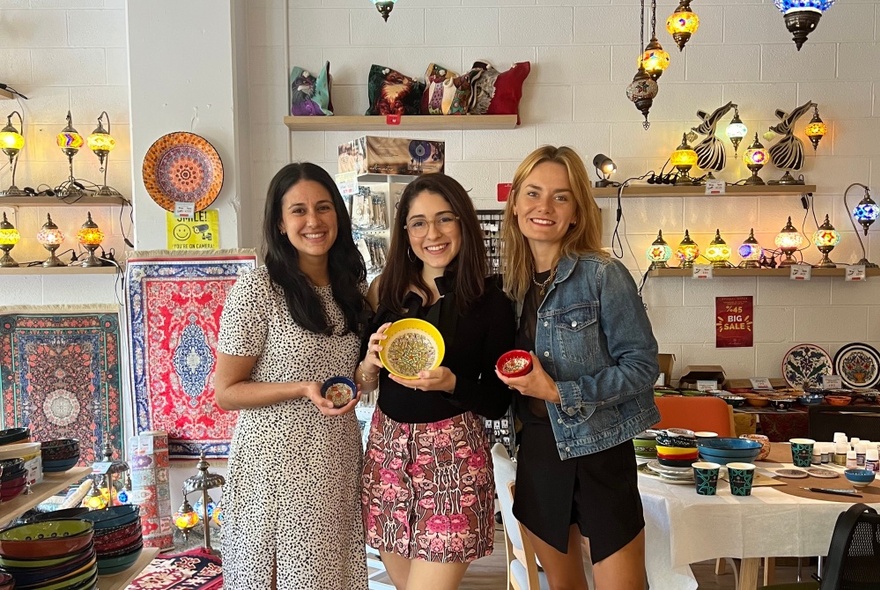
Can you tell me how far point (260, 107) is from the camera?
4254mm

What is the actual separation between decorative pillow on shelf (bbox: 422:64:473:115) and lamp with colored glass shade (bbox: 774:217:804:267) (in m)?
2.05

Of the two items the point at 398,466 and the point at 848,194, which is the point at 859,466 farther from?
the point at 848,194

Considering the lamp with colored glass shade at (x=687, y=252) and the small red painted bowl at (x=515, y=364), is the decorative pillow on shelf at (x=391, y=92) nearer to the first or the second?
the lamp with colored glass shade at (x=687, y=252)

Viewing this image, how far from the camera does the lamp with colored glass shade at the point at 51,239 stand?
13.1 feet

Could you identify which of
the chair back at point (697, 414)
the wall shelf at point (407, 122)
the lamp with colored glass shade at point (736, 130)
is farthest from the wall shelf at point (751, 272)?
the wall shelf at point (407, 122)

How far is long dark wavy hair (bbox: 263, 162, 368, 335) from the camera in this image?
1.81 metres

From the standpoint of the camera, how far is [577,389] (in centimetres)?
168

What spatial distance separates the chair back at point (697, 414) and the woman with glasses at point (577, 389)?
4.70 ft

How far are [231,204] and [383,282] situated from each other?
232 centimetres

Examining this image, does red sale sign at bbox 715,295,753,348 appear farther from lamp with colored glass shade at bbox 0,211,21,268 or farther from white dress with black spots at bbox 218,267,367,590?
lamp with colored glass shade at bbox 0,211,21,268

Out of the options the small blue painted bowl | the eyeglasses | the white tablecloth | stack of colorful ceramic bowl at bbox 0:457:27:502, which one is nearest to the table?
the white tablecloth

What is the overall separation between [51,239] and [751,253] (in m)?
4.15

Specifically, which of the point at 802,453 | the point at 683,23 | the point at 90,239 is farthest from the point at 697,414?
the point at 90,239

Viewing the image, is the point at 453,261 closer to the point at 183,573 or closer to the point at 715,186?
the point at 183,573
